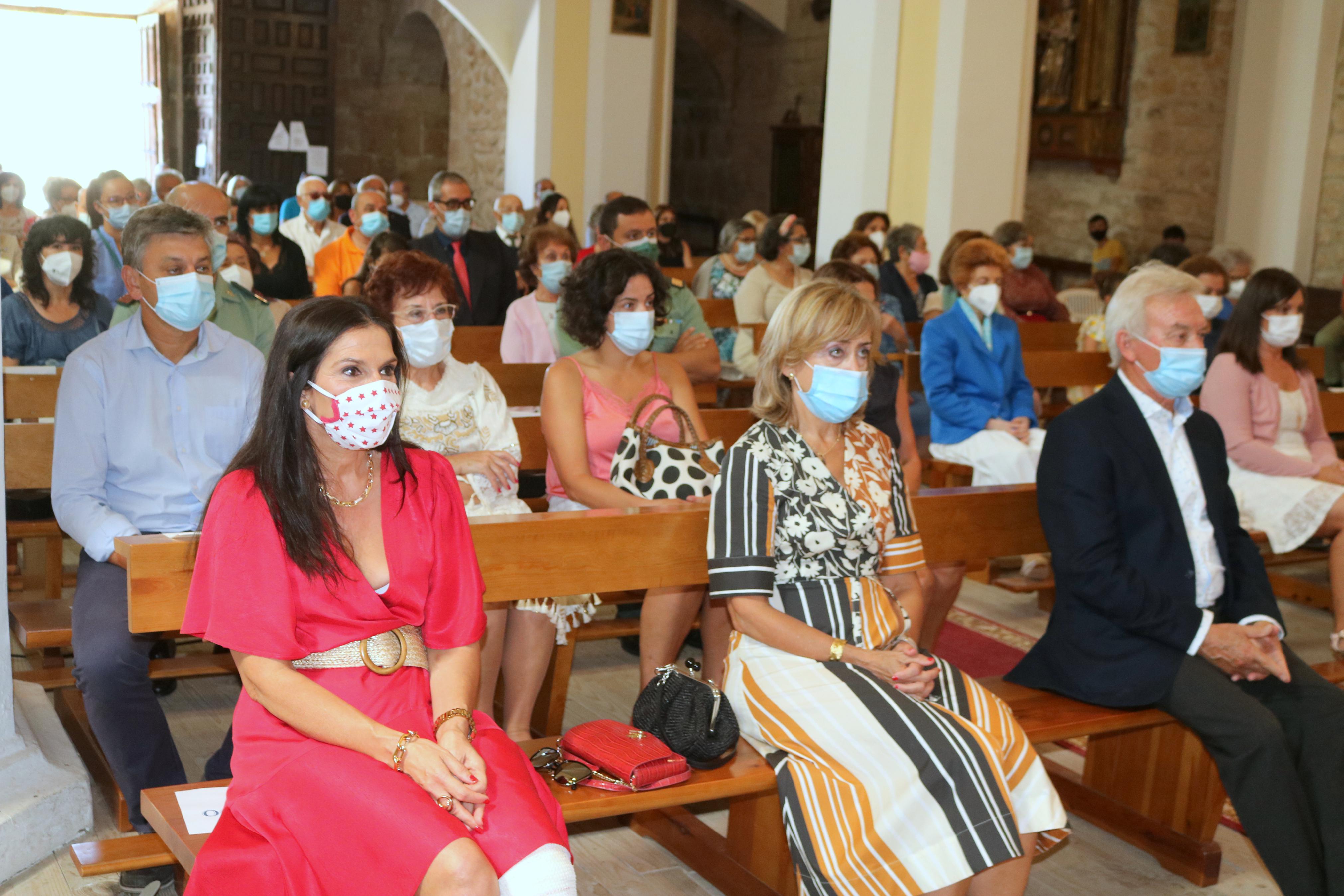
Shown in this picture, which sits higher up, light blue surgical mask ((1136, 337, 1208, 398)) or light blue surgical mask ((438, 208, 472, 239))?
light blue surgical mask ((438, 208, 472, 239))

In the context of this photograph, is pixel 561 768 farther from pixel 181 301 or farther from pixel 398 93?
pixel 398 93

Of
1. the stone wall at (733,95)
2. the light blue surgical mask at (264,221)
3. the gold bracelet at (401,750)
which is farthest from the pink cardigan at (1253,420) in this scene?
the stone wall at (733,95)

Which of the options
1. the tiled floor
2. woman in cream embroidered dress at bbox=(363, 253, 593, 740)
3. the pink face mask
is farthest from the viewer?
woman in cream embroidered dress at bbox=(363, 253, 593, 740)

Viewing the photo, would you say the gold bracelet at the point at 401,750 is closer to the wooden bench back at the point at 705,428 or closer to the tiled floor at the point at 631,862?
the tiled floor at the point at 631,862

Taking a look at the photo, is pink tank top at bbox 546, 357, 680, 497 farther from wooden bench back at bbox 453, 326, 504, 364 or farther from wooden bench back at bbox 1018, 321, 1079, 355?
wooden bench back at bbox 1018, 321, 1079, 355

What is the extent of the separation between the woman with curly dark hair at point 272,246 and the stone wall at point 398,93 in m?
Answer: 9.37

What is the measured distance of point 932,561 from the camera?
325 centimetres

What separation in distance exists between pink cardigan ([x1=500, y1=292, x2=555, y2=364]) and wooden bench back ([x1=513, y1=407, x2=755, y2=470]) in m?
0.84

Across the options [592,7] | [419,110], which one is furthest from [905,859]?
[419,110]

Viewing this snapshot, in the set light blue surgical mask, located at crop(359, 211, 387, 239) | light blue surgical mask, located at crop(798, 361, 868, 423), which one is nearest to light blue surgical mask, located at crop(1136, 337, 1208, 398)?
light blue surgical mask, located at crop(798, 361, 868, 423)

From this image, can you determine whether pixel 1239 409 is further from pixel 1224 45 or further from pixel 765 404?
pixel 1224 45

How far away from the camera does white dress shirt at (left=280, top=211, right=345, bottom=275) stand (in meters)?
9.42

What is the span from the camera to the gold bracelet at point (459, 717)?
212cm

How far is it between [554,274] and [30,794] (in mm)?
2873
